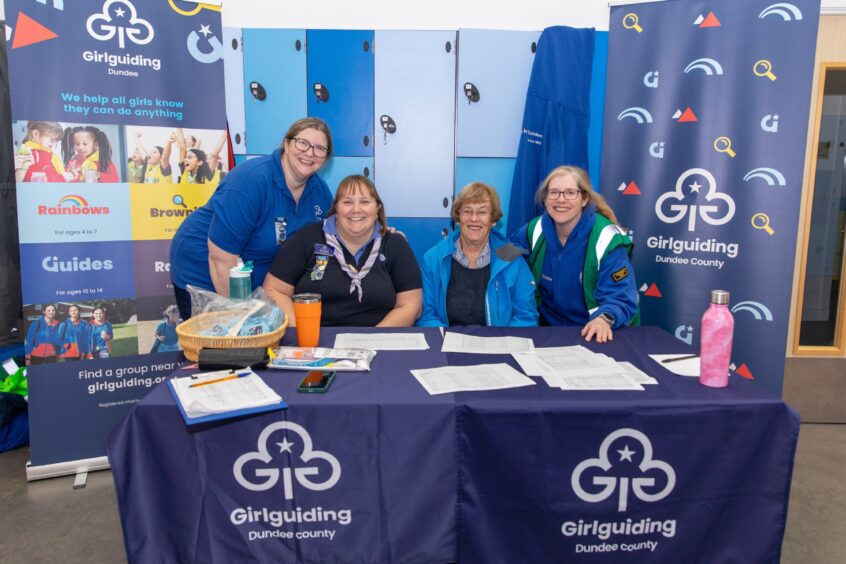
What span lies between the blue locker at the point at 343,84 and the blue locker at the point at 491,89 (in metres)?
0.47

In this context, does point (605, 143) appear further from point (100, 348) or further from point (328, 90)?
point (100, 348)

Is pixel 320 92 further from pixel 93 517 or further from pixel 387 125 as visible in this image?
pixel 93 517

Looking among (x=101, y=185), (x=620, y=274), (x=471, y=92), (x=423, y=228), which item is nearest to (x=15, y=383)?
(x=101, y=185)

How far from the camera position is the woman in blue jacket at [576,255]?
2211 millimetres

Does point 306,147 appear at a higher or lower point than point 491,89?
lower

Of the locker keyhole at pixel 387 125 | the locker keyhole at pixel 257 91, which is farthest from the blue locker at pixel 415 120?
the locker keyhole at pixel 257 91

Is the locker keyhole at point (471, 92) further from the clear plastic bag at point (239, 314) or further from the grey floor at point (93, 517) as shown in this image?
the grey floor at point (93, 517)

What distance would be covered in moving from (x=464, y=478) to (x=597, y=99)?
7.42ft

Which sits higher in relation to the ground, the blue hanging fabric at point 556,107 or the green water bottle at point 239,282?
the blue hanging fabric at point 556,107

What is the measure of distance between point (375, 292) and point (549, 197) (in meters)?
0.79

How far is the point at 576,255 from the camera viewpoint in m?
2.30

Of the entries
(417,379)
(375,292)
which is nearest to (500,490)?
(417,379)

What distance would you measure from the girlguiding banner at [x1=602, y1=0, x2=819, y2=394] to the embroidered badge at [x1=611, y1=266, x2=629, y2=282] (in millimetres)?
725

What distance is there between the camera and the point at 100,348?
252cm
